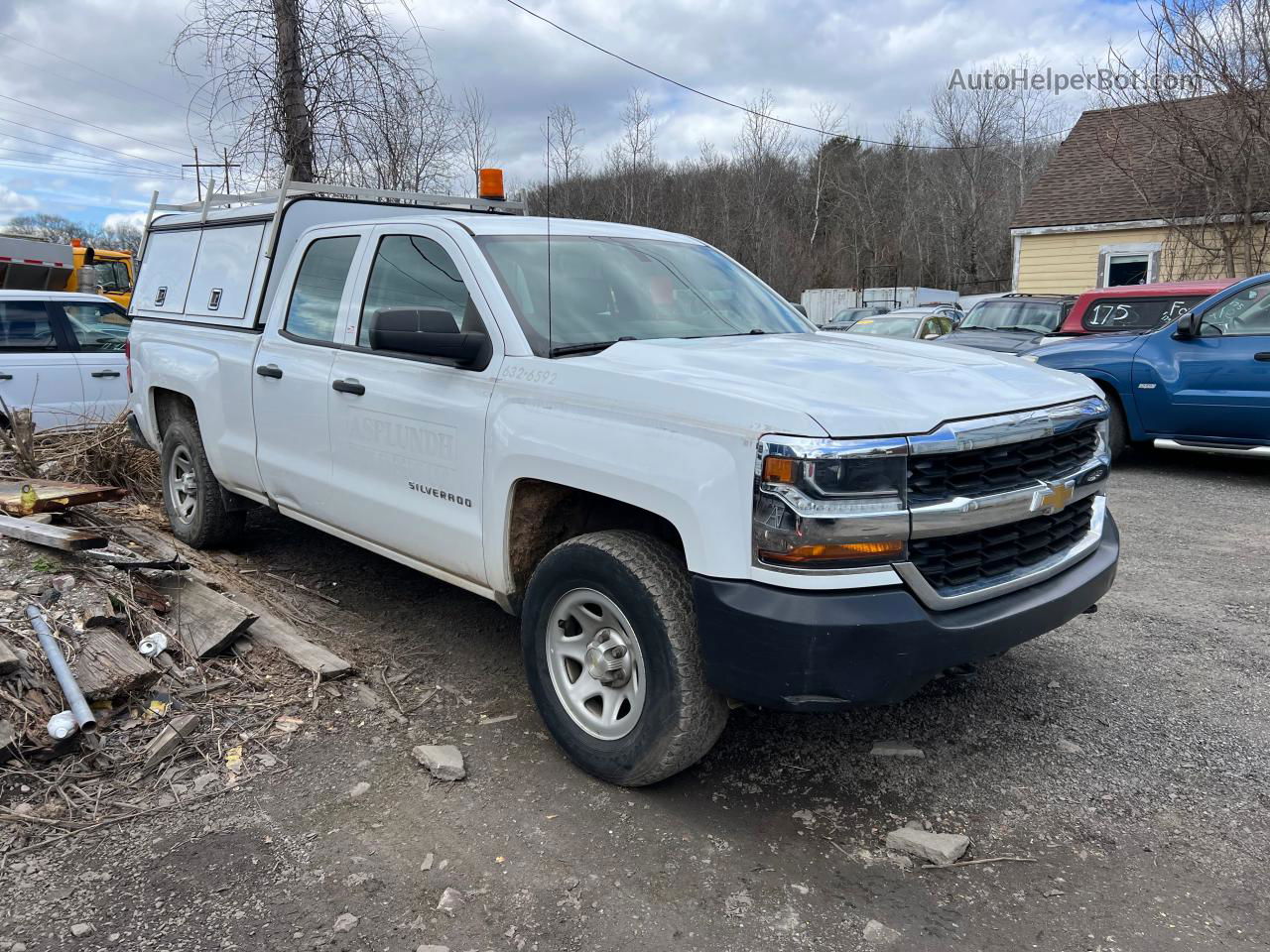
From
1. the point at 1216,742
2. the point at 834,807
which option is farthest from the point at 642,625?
the point at 1216,742

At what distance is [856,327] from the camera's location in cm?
1741

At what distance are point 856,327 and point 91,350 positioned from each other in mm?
12901

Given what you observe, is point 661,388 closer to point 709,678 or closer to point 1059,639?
point 709,678

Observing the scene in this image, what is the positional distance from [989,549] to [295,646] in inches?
119

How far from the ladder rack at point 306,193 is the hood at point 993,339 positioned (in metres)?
8.39

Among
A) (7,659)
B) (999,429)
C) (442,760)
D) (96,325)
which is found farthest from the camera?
(96,325)

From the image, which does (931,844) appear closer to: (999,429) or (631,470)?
(999,429)

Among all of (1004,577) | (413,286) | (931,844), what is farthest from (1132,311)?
(931,844)

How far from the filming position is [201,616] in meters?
4.25

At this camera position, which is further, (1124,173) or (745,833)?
(1124,173)

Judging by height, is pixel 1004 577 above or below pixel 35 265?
below

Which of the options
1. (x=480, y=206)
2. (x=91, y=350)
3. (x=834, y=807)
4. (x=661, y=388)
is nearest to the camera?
(x=661, y=388)

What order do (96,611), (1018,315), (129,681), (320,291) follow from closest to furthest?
(129,681) → (96,611) → (320,291) → (1018,315)

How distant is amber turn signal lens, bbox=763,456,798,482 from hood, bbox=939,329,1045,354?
10.8 m
